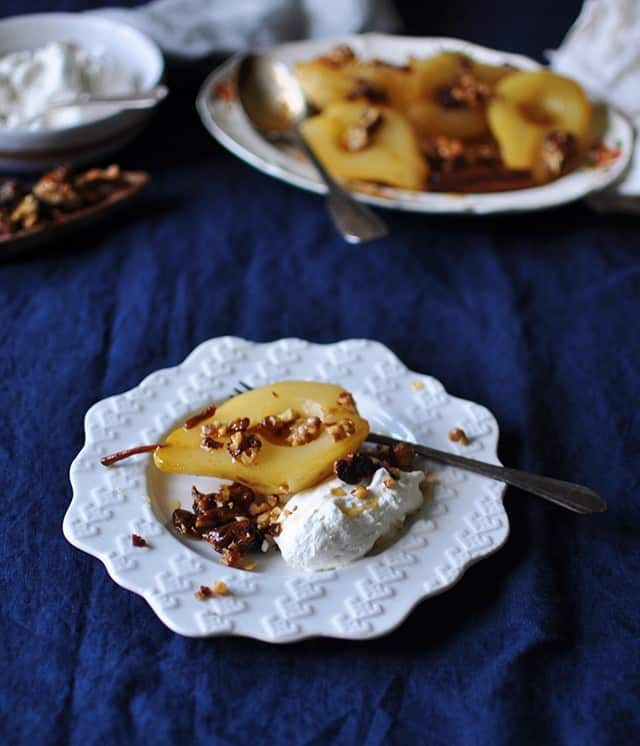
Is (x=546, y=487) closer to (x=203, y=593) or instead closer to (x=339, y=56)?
(x=203, y=593)

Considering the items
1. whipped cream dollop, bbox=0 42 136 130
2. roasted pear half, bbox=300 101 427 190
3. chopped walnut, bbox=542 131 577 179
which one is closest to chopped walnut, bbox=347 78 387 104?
roasted pear half, bbox=300 101 427 190

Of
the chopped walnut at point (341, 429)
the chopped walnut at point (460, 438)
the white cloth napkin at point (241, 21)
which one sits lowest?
the white cloth napkin at point (241, 21)

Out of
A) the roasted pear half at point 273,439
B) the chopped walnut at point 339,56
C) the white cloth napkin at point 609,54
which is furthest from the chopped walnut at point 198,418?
the white cloth napkin at point 609,54

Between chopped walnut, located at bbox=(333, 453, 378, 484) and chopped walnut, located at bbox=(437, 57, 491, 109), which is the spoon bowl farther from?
chopped walnut, located at bbox=(333, 453, 378, 484)

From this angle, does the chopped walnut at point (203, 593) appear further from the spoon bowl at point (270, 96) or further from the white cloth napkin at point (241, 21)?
the white cloth napkin at point (241, 21)

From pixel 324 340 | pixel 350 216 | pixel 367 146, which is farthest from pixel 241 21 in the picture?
pixel 324 340

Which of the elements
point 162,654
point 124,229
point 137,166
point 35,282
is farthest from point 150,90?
point 162,654
